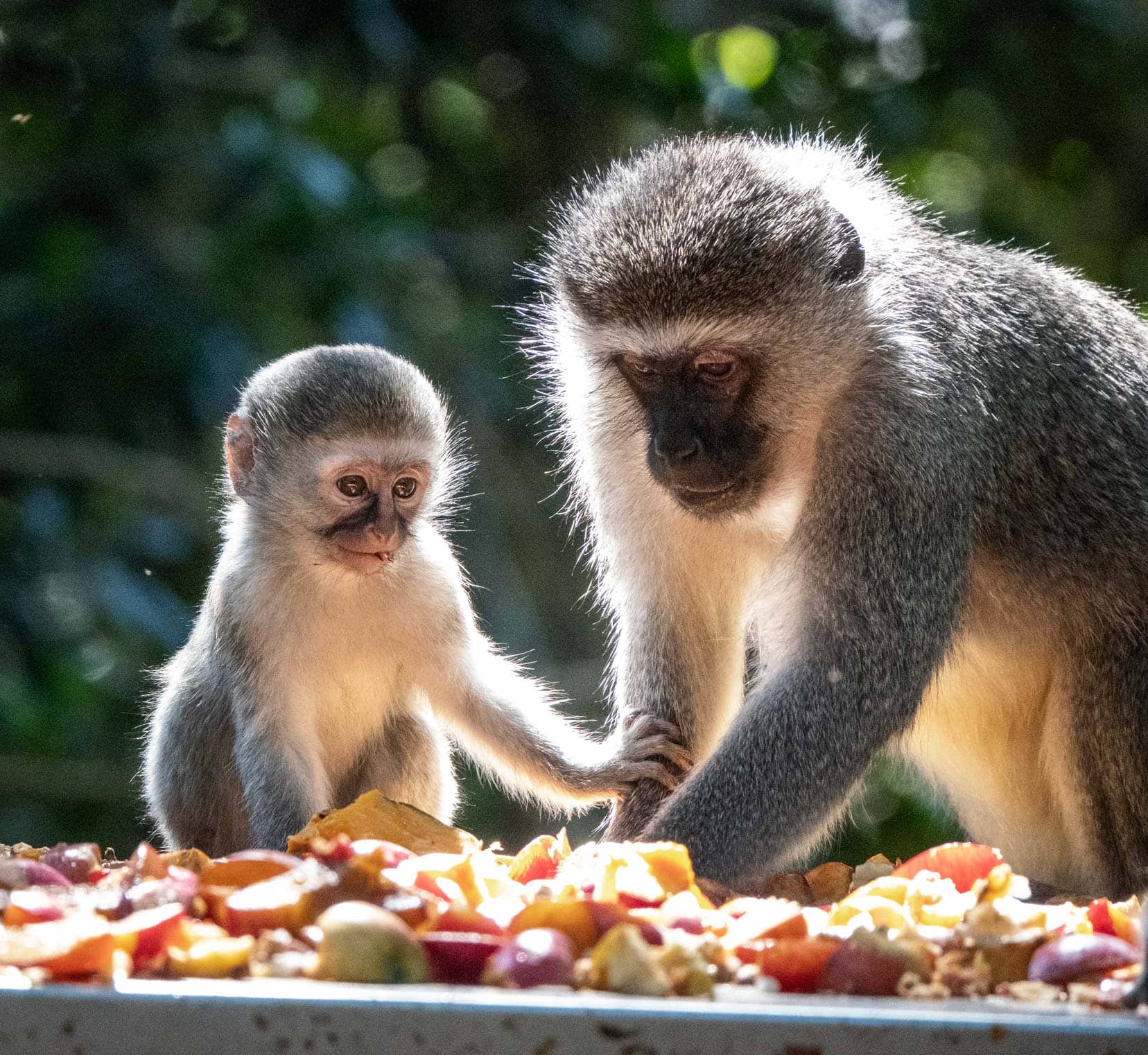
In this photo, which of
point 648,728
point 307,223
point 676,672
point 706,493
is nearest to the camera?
point 706,493

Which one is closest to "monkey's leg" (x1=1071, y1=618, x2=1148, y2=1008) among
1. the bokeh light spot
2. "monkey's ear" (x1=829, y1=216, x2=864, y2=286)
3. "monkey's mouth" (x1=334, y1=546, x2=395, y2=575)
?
"monkey's ear" (x1=829, y1=216, x2=864, y2=286)

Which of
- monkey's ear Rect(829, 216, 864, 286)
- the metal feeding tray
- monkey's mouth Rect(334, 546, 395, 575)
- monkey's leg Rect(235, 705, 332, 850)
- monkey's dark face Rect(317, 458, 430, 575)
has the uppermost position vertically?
monkey's ear Rect(829, 216, 864, 286)

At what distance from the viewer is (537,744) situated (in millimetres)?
3744

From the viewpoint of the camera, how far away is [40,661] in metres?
6.28

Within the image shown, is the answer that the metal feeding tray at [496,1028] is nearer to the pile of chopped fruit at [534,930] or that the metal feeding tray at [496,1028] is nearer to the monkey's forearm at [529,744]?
the pile of chopped fruit at [534,930]

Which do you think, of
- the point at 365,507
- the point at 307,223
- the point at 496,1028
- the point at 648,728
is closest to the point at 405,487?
the point at 365,507

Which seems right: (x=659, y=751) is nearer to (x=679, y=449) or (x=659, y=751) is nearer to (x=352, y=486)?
(x=679, y=449)

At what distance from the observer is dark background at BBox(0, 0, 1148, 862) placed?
6262mm

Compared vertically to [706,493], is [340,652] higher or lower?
lower

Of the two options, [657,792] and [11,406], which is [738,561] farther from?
[11,406]

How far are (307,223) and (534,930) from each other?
468cm

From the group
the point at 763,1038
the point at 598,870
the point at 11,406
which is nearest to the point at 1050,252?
the point at 11,406

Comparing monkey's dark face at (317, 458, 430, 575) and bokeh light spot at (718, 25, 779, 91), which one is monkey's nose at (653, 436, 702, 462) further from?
bokeh light spot at (718, 25, 779, 91)

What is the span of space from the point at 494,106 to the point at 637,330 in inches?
159
